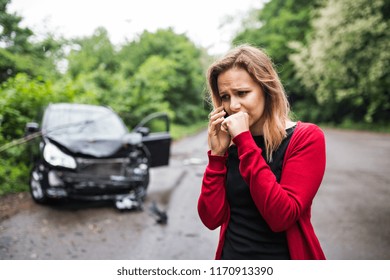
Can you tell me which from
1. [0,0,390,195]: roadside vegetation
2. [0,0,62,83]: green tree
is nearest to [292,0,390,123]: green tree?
[0,0,390,195]: roadside vegetation

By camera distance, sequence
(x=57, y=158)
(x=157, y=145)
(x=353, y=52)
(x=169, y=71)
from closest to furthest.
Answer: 1. (x=57, y=158)
2. (x=157, y=145)
3. (x=169, y=71)
4. (x=353, y=52)

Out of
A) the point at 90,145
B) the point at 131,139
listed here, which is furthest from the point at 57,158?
the point at 131,139

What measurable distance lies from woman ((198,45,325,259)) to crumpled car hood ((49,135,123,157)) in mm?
3770

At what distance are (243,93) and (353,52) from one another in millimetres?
19882

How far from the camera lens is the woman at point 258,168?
1.21 m

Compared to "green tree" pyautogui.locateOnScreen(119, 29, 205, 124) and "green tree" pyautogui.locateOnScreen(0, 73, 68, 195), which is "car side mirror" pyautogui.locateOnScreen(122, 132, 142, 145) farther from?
"green tree" pyautogui.locateOnScreen(119, 29, 205, 124)

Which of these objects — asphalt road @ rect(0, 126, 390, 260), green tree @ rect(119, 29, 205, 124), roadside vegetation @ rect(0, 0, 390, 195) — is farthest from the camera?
green tree @ rect(119, 29, 205, 124)

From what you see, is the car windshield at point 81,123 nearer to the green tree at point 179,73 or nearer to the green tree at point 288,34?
the green tree at point 179,73

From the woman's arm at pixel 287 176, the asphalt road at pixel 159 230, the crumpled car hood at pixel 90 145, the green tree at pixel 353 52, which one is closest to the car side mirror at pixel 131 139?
the crumpled car hood at pixel 90 145

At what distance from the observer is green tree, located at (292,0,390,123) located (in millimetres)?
16891

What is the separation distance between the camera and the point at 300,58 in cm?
2314

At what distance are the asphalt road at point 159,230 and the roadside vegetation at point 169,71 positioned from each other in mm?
1401

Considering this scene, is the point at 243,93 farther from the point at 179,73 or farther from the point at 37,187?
the point at 179,73

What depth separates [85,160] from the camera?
188 inches
